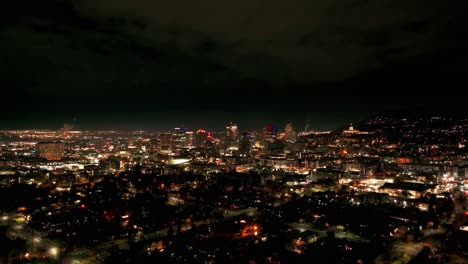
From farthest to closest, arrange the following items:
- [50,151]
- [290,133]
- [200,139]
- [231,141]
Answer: [290,133], [200,139], [231,141], [50,151]

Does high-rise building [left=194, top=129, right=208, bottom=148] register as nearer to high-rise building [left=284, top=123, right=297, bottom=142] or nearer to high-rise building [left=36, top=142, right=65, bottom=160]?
high-rise building [left=284, top=123, right=297, bottom=142]

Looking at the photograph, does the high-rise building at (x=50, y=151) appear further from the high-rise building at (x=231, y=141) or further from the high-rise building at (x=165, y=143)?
the high-rise building at (x=231, y=141)

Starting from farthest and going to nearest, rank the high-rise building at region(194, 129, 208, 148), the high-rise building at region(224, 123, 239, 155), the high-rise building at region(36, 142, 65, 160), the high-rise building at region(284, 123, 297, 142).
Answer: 1. the high-rise building at region(284, 123, 297, 142)
2. the high-rise building at region(194, 129, 208, 148)
3. the high-rise building at region(224, 123, 239, 155)
4. the high-rise building at region(36, 142, 65, 160)

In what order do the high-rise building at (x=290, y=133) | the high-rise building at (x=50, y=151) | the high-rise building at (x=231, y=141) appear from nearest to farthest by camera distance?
the high-rise building at (x=50, y=151)
the high-rise building at (x=231, y=141)
the high-rise building at (x=290, y=133)

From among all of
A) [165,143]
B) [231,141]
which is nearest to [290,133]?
[231,141]

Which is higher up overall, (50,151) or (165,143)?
(50,151)

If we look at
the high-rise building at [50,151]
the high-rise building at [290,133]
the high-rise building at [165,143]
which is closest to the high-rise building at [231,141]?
the high-rise building at [165,143]

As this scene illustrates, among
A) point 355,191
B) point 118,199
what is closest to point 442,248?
point 355,191

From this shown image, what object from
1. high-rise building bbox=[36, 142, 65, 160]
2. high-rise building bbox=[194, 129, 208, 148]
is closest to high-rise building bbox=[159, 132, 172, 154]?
high-rise building bbox=[194, 129, 208, 148]

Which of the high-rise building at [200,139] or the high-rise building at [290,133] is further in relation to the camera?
the high-rise building at [290,133]

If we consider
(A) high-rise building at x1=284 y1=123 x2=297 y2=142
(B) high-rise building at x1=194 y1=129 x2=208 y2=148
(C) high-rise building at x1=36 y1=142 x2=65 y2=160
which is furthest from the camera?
(A) high-rise building at x1=284 y1=123 x2=297 y2=142

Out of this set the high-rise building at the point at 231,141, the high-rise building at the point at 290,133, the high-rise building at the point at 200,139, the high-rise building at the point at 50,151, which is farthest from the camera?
the high-rise building at the point at 290,133

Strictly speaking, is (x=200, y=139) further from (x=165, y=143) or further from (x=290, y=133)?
(x=290, y=133)
